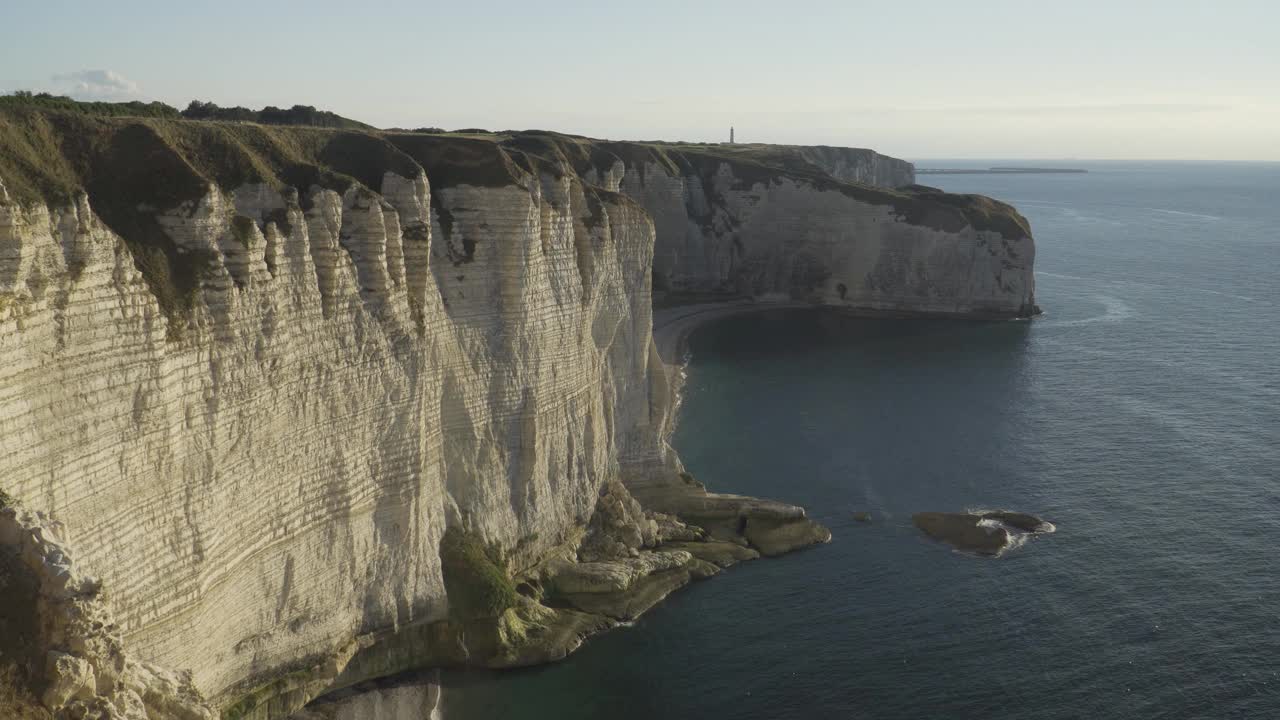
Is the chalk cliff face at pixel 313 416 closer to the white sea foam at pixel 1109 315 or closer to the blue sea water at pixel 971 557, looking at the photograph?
the blue sea water at pixel 971 557

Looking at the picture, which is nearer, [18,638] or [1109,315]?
[18,638]

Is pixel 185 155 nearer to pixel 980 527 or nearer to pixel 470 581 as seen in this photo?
pixel 470 581

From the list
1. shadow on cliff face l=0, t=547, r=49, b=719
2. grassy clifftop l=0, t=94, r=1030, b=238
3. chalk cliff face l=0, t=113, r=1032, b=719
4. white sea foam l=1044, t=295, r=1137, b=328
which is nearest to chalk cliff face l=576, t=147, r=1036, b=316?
white sea foam l=1044, t=295, r=1137, b=328

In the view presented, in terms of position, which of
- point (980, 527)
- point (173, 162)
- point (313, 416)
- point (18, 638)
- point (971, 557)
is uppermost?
point (173, 162)

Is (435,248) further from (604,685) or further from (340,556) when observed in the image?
(604,685)

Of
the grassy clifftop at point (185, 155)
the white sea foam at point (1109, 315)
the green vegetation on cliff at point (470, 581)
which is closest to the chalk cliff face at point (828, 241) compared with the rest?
the white sea foam at point (1109, 315)

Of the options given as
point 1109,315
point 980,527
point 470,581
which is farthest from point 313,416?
point 1109,315
